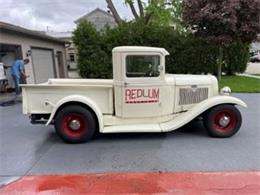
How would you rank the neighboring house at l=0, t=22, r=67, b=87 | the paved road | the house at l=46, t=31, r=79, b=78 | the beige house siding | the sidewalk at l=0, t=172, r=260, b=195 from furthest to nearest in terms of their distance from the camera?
the house at l=46, t=31, r=79, b=78
the neighboring house at l=0, t=22, r=67, b=87
the beige house siding
the paved road
the sidewalk at l=0, t=172, r=260, b=195

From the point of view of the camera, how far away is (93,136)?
617cm

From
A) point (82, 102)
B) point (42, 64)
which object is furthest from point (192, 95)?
point (42, 64)

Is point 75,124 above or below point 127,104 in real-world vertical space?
below

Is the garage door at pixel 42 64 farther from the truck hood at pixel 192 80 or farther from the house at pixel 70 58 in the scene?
the truck hood at pixel 192 80

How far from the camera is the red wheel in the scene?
603cm

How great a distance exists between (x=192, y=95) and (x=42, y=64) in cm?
1407

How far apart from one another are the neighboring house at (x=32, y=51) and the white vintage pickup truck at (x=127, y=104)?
27.4 feet

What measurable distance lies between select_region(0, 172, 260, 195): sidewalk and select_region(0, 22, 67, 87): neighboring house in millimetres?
10496

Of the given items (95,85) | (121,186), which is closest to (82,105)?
(95,85)

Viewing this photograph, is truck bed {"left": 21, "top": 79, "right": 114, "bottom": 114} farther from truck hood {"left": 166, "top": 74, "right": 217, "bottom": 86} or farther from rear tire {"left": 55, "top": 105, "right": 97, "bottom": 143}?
truck hood {"left": 166, "top": 74, "right": 217, "bottom": 86}

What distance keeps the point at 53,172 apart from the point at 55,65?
17420mm

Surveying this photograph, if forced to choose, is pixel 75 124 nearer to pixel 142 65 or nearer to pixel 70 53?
pixel 142 65

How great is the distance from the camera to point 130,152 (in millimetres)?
5254

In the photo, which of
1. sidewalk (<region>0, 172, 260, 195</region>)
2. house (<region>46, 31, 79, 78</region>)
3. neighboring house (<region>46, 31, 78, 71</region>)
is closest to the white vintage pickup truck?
sidewalk (<region>0, 172, 260, 195</region>)
